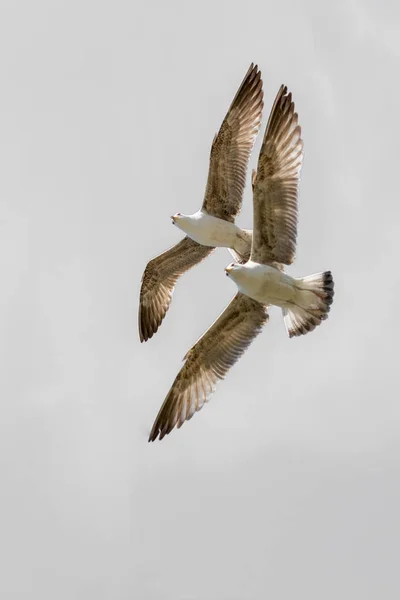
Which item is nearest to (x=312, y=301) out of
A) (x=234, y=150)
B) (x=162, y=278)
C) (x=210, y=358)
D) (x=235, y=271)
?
(x=235, y=271)

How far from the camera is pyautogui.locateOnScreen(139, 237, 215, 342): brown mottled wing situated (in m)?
25.3

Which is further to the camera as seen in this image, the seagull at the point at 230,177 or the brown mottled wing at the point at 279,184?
the seagull at the point at 230,177

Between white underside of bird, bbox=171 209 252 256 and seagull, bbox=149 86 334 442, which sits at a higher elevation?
white underside of bird, bbox=171 209 252 256

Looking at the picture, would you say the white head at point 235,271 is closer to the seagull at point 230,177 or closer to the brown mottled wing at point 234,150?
the seagull at point 230,177

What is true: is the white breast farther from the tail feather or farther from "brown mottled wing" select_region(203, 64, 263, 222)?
the tail feather

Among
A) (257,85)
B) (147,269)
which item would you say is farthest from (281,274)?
(147,269)

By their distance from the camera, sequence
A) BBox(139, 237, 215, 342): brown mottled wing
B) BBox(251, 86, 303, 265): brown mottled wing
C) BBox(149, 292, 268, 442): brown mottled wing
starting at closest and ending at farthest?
BBox(251, 86, 303, 265): brown mottled wing → BBox(149, 292, 268, 442): brown mottled wing → BBox(139, 237, 215, 342): brown mottled wing

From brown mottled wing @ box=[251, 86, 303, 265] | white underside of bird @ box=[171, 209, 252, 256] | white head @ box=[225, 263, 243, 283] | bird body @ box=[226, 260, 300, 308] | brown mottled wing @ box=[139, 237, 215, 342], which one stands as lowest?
bird body @ box=[226, 260, 300, 308]

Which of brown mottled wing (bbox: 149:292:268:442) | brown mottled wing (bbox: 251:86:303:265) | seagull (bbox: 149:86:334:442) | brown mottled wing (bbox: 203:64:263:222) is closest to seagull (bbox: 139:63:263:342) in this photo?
brown mottled wing (bbox: 203:64:263:222)

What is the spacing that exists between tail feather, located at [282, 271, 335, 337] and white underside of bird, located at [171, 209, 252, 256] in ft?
11.0

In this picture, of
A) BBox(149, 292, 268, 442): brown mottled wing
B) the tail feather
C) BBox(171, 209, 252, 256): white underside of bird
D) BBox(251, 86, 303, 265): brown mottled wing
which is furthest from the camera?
BBox(171, 209, 252, 256): white underside of bird

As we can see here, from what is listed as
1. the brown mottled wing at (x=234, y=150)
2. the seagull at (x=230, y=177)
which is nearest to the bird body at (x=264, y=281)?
the seagull at (x=230, y=177)

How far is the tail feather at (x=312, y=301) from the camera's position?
19688 mm

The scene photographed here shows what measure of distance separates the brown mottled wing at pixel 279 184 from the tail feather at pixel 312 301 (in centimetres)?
44
